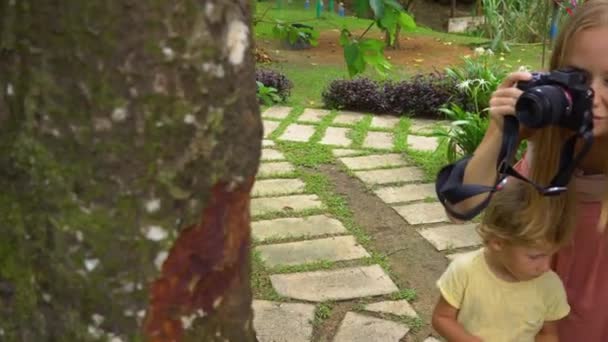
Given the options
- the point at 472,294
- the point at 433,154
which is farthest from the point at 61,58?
the point at 433,154

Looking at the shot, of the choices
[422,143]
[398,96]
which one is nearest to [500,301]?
[422,143]

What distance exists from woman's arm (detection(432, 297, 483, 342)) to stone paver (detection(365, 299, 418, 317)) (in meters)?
1.05

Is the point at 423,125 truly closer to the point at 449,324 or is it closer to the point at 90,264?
the point at 449,324

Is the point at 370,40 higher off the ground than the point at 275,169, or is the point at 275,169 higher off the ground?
the point at 370,40

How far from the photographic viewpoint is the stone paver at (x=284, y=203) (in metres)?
3.84

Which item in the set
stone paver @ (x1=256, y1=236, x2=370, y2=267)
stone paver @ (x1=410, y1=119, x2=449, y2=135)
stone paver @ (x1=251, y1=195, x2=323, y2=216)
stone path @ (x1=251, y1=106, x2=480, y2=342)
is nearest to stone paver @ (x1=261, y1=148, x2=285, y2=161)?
stone path @ (x1=251, y1=106, x2=480, y2=342)

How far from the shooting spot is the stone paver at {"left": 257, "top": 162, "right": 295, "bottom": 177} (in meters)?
4.41

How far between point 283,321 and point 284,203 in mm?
1244

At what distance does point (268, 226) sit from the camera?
3.63 metres

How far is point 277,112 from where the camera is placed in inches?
231

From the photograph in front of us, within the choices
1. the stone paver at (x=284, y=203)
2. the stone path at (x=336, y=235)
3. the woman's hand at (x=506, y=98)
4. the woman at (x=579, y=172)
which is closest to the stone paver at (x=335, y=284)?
the stone path at (x=336, y=235)

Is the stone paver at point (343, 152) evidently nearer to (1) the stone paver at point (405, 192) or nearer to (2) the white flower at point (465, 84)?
(1) the stone paver at point (405, 192)

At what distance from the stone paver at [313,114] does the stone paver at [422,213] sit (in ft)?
6.20

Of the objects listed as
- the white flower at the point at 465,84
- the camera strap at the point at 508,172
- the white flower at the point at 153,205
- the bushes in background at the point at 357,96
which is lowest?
the bushes in background at the point at 357,96
